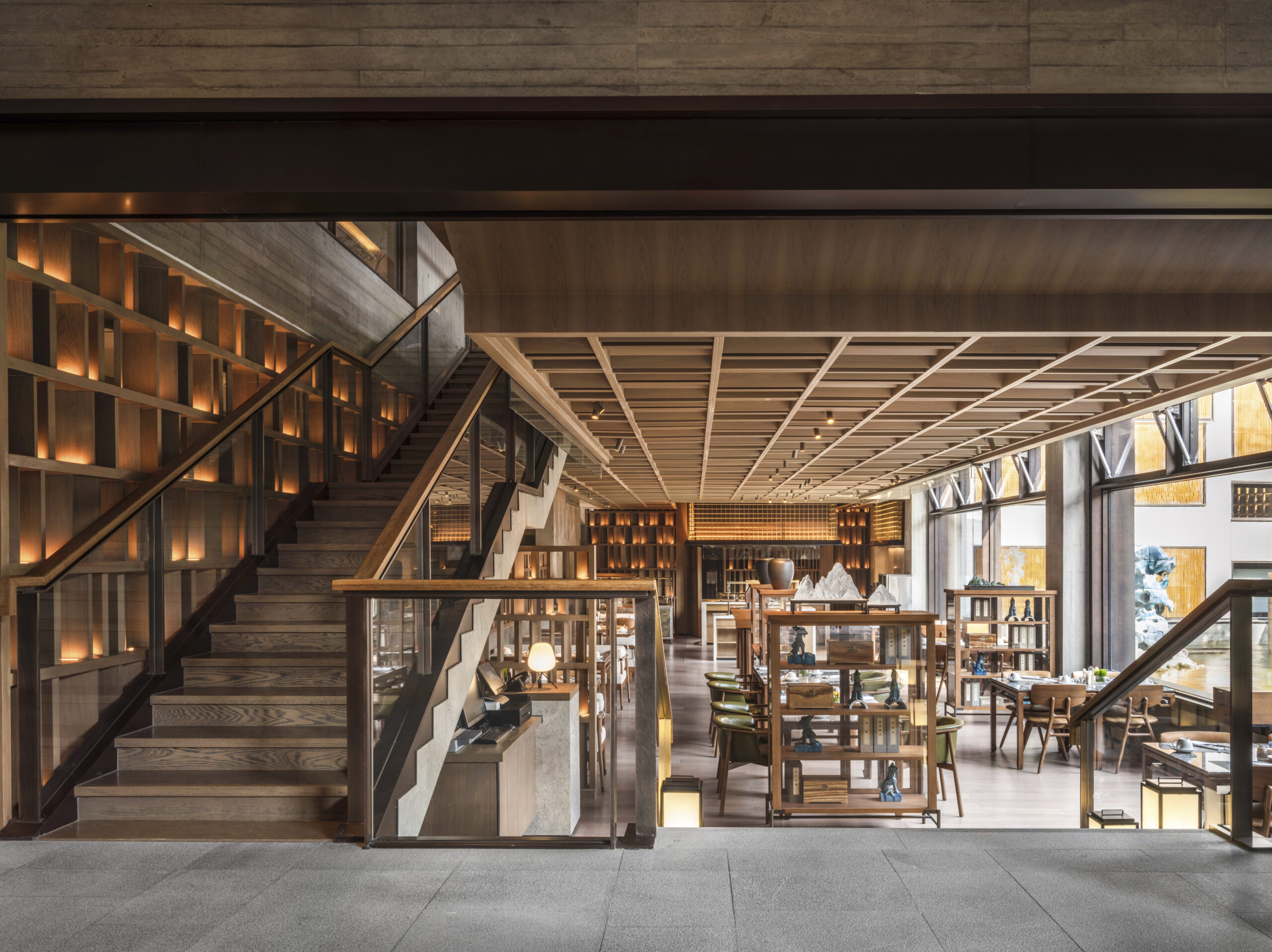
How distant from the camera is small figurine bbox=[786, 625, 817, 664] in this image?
6.25 metres

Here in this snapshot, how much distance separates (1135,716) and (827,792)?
2.01 m

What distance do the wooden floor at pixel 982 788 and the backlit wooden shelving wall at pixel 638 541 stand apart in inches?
412

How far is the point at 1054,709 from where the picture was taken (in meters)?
8.91

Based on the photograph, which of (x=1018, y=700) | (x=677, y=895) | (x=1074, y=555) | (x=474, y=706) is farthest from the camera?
(x=1074, y=555)

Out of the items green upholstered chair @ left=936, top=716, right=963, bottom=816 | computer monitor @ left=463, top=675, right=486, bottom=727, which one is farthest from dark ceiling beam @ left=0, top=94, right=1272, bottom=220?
green upholstered chair @ left=936, top=716, right=963, bottom=816

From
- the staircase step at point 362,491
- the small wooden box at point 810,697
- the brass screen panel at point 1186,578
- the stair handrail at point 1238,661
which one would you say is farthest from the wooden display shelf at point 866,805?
the brass screen panel at point 1186,578

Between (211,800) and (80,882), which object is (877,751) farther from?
(80,882)

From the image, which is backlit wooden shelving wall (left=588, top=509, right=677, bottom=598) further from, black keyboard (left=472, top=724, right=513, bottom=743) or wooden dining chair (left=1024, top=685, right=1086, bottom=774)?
black keyboard (left=472, top=724, right=513, bottom=743)

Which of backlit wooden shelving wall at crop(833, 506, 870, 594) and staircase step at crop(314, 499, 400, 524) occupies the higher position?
staircase step at crop(314, 499, 400, 524)

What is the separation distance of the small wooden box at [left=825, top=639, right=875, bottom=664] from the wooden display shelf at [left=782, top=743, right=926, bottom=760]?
576mm

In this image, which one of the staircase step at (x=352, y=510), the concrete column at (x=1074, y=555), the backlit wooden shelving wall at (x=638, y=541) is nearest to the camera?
the staircase step at (x=352, y=510)

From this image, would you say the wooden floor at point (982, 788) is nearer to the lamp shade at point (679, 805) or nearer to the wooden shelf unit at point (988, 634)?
the lamp shade at point (679, 805)

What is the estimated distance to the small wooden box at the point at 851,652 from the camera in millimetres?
6082

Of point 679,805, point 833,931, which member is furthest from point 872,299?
point 833,931
